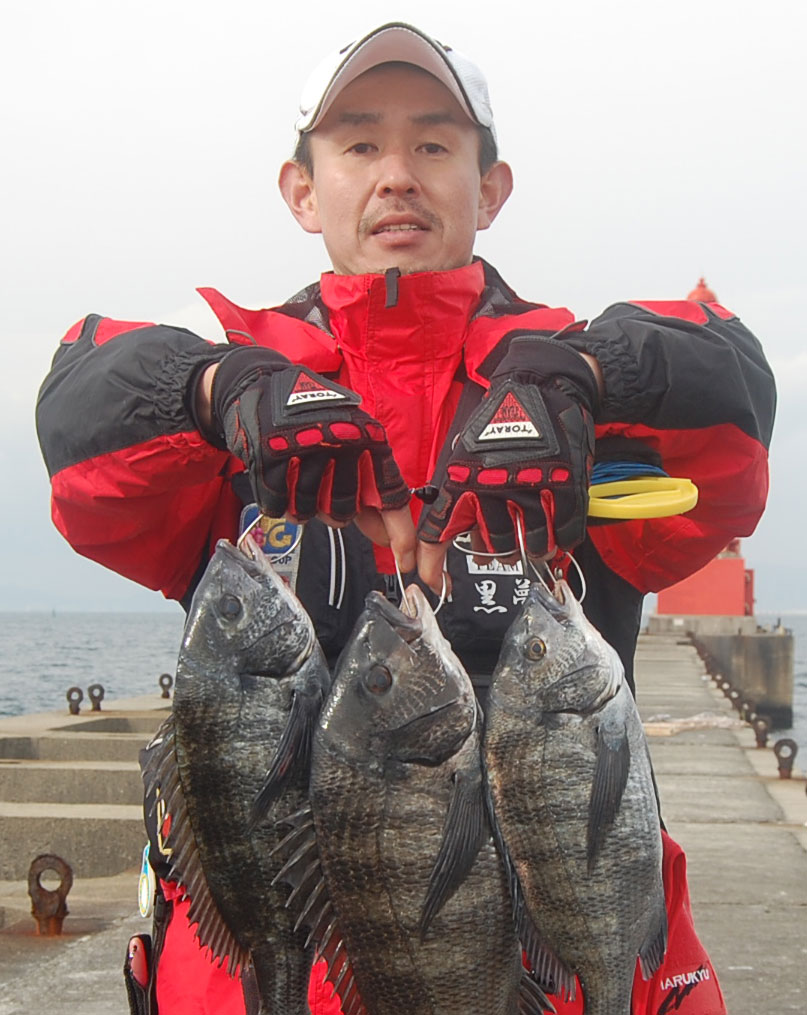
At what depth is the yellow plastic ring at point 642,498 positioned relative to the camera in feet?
8.08

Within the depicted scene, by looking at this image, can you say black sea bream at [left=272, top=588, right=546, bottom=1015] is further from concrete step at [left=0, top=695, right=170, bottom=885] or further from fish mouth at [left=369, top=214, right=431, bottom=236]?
concrete step at [left=0, top=695, right=170, bottom=885]

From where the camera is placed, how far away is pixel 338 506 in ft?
8.13

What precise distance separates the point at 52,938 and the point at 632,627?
471 cm

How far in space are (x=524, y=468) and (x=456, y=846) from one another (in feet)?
2.53

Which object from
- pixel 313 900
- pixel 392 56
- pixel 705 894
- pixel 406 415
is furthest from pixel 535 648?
pixel 705 894

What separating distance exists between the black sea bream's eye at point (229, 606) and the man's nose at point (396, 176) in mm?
1311

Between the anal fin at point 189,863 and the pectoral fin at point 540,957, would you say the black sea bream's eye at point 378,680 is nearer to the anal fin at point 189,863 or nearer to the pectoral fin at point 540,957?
the pectoral fin at point 540,957

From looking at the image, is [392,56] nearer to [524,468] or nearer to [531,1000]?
[524,468]

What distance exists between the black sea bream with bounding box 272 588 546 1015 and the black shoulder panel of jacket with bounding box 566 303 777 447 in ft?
→ 2.56

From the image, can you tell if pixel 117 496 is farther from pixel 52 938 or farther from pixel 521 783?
pixel 52 938

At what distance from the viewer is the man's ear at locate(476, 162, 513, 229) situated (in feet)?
11.7

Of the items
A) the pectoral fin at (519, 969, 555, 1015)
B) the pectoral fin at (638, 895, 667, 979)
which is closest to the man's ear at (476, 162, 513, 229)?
the pectoral fin at (638, 895, 667, 979)

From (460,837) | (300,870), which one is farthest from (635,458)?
(300,870)

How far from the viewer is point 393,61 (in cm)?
317
